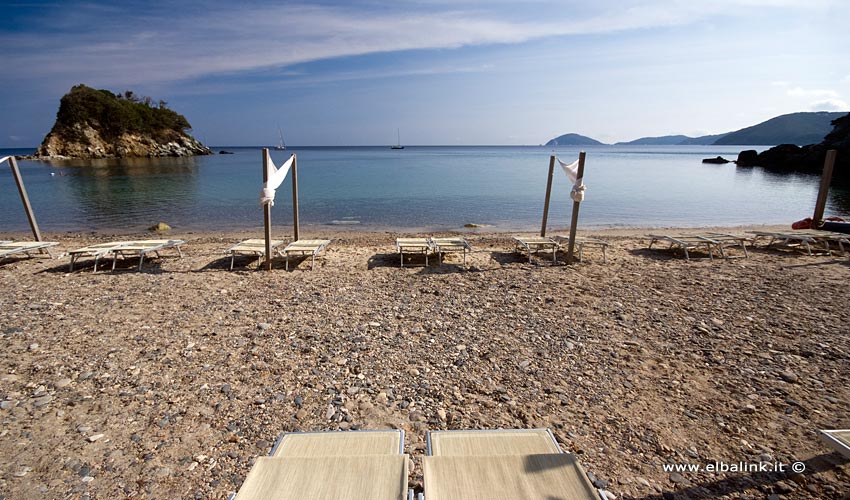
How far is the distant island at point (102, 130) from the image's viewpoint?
74000 mm

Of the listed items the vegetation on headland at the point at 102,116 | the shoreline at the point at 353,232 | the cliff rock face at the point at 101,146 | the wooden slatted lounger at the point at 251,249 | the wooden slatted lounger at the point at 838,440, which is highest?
the vegetation on headland at the point at 102,116

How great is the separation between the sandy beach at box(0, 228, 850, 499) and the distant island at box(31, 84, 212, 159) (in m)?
89.7

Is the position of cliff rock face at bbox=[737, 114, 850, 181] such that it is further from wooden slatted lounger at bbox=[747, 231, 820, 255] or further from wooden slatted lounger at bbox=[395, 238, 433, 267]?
wooden slatted lounger at bbox=[395, 238, 433, 267]

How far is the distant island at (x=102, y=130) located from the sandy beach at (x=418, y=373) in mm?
89705

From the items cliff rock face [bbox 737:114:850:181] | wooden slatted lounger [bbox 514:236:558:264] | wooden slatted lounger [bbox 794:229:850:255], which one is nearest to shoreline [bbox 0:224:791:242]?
wooden slatted lounger [bbox 514:236:558:264]

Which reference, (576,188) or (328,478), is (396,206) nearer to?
(576,188)

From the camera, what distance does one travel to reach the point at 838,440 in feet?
8.36

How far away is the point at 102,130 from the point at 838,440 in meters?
103

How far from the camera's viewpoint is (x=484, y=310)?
5973 millimetres

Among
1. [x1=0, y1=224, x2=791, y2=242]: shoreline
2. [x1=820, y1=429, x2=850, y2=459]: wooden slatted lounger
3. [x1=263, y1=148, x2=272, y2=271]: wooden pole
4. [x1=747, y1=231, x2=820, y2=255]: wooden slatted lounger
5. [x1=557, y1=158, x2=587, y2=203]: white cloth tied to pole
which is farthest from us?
[x1=0, y1=224, x2=791, y2=242]: shoreline

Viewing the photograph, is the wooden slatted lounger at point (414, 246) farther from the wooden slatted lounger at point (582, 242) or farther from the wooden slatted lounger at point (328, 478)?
the wooden slatted lounger at point (328, 478)

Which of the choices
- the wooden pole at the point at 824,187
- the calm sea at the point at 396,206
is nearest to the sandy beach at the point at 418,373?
the wooden pole at the point at 824,187

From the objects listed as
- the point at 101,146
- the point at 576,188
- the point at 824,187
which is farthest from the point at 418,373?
the point at 101,146

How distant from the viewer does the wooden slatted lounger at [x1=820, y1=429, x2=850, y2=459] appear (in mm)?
2463
